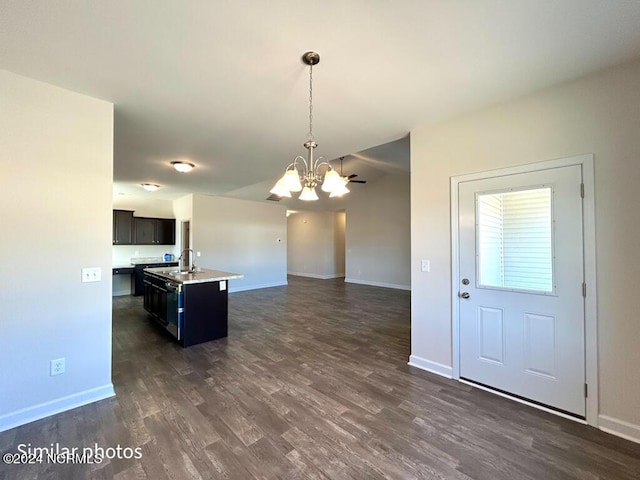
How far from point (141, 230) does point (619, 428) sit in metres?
9.07

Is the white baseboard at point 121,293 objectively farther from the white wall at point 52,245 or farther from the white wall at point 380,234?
the white wall at point 380,234

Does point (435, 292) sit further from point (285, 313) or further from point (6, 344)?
point (6, 344)

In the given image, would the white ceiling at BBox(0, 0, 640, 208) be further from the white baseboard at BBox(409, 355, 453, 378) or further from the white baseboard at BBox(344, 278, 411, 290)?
the white baseboard at BBox(344, 278, 411, 290)

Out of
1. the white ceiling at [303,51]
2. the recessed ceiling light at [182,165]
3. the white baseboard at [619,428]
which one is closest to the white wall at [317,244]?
the recessed ceiling light at [182,165]

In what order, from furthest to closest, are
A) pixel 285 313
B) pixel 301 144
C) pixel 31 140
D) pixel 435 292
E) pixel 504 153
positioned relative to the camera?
pixel 285 313 → pixel 301 144 → pixel 435 292 → pixel 504 153 → pixel 31 140

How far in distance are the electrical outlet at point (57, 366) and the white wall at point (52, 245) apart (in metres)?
Result: 0.03

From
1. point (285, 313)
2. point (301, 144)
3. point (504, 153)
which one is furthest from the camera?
point (285, 313)

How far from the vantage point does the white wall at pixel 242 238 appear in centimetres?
729

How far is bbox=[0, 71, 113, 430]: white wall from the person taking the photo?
6.82ft

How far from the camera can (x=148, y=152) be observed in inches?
154

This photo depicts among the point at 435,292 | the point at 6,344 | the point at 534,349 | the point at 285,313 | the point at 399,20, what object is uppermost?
the point at 399,20

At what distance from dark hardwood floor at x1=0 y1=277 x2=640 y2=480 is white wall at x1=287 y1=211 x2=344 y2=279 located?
741cm

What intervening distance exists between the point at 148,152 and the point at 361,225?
22.9 feet

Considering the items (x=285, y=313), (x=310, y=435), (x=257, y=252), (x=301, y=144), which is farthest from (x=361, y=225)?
(x=310, y=435)
